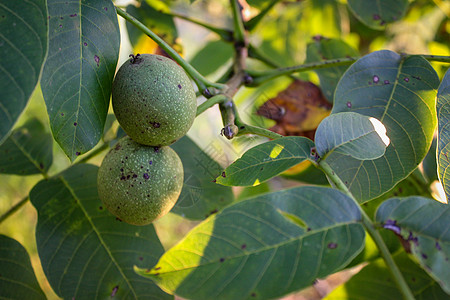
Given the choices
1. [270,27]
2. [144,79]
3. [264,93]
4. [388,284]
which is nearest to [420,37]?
[270,27]

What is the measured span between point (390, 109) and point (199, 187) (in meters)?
0.59

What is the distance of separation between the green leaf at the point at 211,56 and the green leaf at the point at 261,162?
1.05 m

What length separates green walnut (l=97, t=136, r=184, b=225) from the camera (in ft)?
3.12

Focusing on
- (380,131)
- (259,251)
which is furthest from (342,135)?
(259,251)

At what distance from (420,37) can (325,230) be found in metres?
1.89

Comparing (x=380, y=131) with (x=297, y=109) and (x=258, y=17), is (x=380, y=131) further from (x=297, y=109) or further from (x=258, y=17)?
(x=258, y=17)

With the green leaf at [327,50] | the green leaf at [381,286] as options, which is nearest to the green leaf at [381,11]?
the green leaf at [327,50]

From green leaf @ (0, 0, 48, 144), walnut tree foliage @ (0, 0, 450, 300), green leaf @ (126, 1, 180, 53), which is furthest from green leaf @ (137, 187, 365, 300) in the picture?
green leaf @ (126, 1, 180, 53)

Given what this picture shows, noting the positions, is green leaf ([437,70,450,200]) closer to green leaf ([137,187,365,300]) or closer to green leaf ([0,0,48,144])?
green leaf ([137,187,365,300])

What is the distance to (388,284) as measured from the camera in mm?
918

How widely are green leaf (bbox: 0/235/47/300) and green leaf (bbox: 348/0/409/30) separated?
4.52 ft

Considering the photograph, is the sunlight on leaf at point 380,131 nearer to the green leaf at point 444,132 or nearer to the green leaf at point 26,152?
the green leaf at point 444,132

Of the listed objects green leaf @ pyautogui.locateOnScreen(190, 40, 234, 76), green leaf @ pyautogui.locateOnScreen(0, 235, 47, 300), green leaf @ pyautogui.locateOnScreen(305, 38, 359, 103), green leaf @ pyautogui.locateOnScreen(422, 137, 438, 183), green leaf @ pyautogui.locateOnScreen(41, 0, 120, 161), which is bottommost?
green leaf @ pyautogui.locateOnScreen(0, 235, 47, 300)

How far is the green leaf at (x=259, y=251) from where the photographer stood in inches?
26.4
